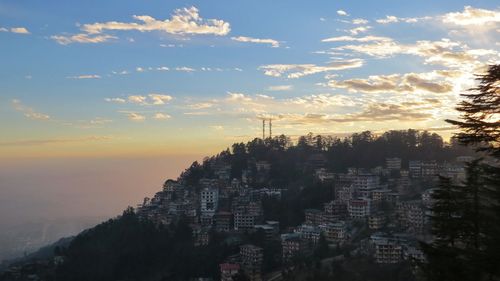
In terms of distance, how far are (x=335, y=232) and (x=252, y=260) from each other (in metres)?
7.56

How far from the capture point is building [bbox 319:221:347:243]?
47281 mm

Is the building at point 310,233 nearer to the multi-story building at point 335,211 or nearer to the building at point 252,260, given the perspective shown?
the multi-story building at point 335,211

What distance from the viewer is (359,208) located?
53500 mm

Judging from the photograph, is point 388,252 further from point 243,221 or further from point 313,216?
Result: point 243,221

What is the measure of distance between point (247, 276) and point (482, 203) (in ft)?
106

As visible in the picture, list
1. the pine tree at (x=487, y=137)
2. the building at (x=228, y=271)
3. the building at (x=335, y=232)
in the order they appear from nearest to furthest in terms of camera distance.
Answer: the pine tree at (x=487, y=137)
the building at (x=228, y=271)
the building at (x=335, y=232)

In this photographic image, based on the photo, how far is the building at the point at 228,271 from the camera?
45.5 meters

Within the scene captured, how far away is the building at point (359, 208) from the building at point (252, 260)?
1039 cm

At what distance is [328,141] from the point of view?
281 ft

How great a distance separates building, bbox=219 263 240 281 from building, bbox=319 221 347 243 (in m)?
8.15

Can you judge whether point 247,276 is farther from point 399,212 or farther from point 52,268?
point 52,268

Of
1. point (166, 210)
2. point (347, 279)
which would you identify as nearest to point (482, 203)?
point (347, 279)

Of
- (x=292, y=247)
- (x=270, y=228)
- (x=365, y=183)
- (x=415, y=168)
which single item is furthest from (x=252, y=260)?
Result: (x=415, y=168)

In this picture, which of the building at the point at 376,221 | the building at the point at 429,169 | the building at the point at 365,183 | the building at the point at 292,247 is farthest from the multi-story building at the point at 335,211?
the building at the point at 429,169
